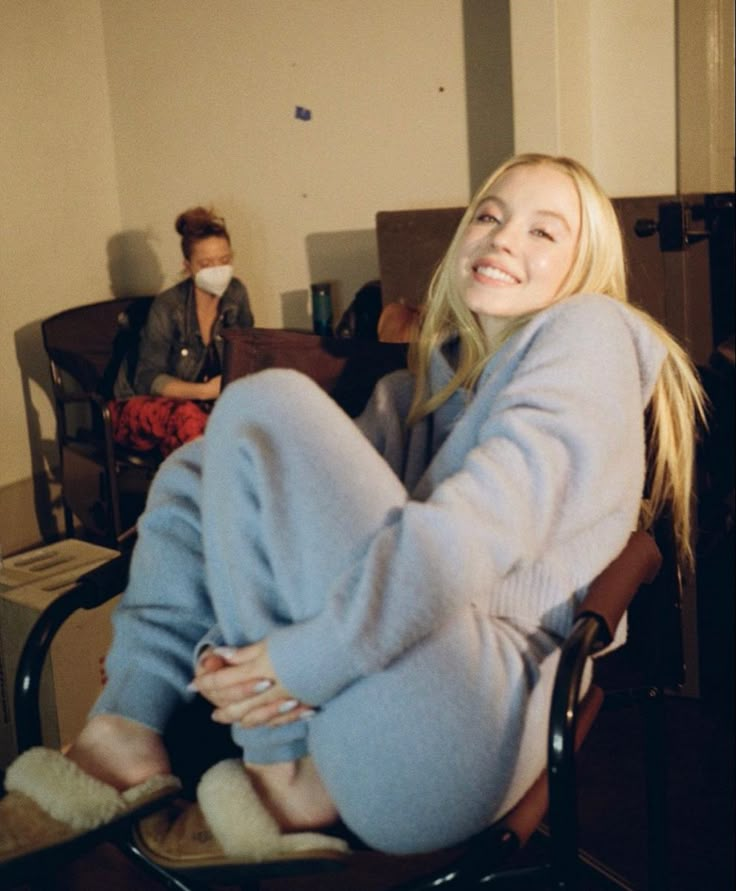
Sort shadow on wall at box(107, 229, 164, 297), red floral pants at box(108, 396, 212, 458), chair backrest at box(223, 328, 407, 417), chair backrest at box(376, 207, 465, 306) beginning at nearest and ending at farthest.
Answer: chair backrest at box(223, 328, 407, 417), chair backrest at box(376, 207, 465, 306), red floral pants at box(108, 396, 212, 458), shadow on wall at box(107, 229, 164, 297)

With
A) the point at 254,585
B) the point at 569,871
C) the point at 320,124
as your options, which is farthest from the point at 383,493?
the point at 320,124

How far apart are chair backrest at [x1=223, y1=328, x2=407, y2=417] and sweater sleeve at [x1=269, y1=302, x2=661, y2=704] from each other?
0.30 meters

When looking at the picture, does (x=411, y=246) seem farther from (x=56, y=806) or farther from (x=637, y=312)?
(x=56, y=806)

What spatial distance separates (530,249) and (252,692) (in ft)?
2.24

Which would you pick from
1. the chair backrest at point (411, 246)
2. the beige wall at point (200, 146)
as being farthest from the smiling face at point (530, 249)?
the beige wall at point (200, 146)

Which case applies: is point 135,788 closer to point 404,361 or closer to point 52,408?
point 404,361

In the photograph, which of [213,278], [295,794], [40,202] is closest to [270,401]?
[295,794]

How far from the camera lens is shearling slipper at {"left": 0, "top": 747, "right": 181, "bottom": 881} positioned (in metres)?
1.02

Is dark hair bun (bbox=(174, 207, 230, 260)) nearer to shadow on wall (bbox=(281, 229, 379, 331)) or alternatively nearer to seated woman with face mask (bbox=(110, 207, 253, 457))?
seated woman with face mask (bbox=(110, 207, 253, 457))

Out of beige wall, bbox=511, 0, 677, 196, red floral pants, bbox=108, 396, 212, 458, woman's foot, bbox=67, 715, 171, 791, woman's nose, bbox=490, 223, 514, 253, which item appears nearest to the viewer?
woman's foot, bbox=67, 715, 171, 791

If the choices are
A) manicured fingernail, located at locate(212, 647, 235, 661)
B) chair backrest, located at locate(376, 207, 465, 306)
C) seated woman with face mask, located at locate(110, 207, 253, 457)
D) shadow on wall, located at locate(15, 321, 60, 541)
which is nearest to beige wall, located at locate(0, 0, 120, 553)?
shadow on wall, located at locate(15, 321, 60, 541)

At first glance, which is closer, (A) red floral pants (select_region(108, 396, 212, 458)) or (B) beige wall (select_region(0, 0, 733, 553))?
(A) red floral pants (select_region(108, 396, 212, 458))

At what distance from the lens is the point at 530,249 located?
4.56ft

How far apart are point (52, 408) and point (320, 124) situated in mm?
1385
